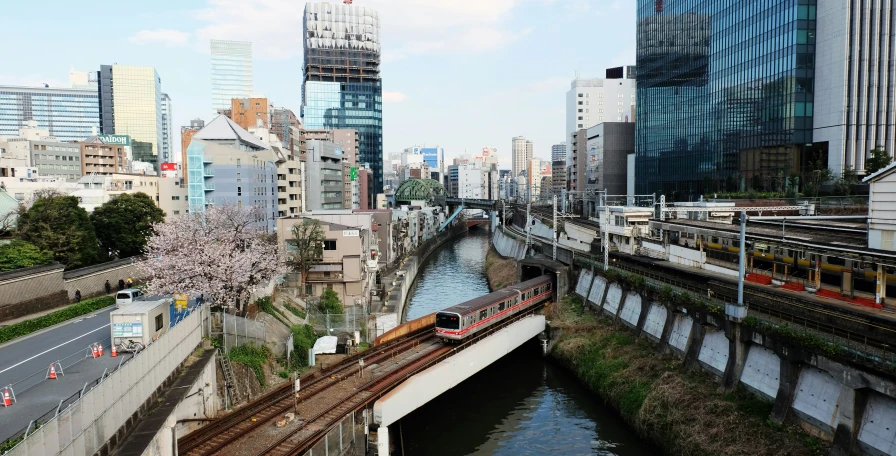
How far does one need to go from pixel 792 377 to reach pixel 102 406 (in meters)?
22.1

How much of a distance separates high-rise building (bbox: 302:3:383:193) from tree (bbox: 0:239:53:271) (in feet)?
373

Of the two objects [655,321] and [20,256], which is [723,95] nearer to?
[655,321]

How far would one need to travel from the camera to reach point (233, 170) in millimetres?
54500

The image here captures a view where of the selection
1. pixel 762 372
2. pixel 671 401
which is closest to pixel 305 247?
pixel 671 401

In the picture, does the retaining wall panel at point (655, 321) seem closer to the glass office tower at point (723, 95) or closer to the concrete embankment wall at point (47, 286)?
the concrete embankment wall at point (47, 286)

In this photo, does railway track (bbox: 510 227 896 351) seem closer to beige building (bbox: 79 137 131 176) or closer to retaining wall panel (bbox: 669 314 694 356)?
retaining wall panel (bbox: 669 314 694 356)

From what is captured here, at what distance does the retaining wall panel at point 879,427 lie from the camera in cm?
1688

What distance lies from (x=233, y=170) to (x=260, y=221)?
5.57m

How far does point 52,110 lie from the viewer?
559ft

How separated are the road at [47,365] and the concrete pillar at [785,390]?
2282 cm

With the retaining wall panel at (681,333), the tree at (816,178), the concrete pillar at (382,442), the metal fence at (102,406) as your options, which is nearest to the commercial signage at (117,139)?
the metal fence at (102,406)

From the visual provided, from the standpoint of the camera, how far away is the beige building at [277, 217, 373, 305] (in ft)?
137

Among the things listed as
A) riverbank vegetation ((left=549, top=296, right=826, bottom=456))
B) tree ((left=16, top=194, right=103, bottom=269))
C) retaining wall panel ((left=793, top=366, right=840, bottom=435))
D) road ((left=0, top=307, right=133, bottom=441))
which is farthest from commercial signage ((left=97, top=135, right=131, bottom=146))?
retaining wall panel ((left=793, top=366, right=840, bottom=435))

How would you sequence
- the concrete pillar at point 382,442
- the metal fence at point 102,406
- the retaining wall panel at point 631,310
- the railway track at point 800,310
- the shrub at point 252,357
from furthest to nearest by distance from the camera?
1. the retaining wall panel at point 631,310
2. the shrub at point 252,357
3. the concrete pillar at point 382,442
4. the railway track at point 800,310
5. the metal fence at point 102,406
